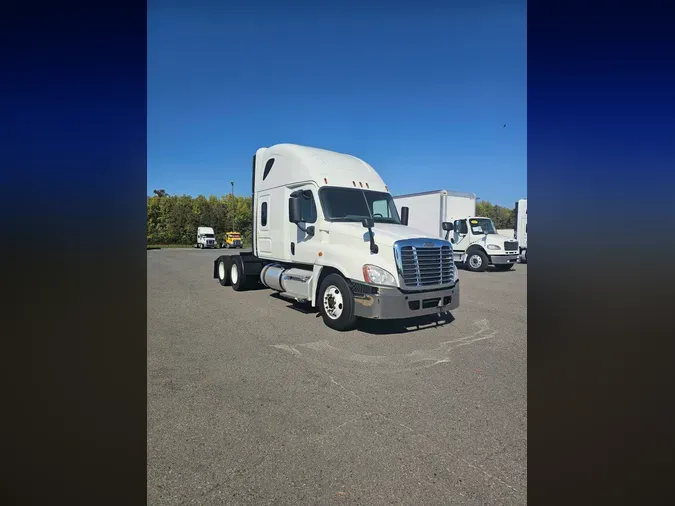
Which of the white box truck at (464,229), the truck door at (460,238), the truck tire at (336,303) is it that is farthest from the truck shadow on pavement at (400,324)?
the truck door at (460,238)

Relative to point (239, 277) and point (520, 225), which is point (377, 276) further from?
point (520, 225)

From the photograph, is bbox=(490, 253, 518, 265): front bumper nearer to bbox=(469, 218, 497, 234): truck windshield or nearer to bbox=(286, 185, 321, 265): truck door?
bbox=(469, 218, 497, 234): truck windshield

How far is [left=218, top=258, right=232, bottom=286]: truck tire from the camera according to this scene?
8703mm

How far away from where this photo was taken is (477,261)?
13.5 m

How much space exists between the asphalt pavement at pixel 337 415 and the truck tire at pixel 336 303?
188mm

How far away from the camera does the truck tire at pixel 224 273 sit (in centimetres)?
870

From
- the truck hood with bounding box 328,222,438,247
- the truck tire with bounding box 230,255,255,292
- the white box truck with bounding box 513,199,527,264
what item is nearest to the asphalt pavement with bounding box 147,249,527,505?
the truck hood with bounding box 328,222,438,247

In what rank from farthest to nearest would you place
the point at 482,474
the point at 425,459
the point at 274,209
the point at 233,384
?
1. the point at 274,209
2. the point at 233,384
3. the point at 425,459
4. the point at 482,474

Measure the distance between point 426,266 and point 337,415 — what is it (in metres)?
2.71

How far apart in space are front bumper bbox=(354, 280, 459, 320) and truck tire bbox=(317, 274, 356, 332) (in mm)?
131
